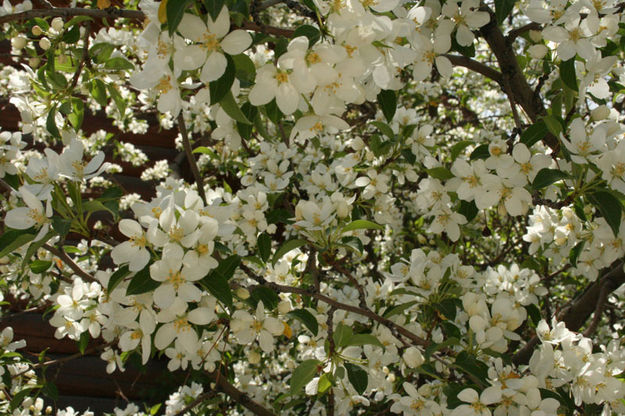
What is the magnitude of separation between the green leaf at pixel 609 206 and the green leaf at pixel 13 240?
118 centimetres

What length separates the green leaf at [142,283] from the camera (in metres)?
0.91

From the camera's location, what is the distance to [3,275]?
2.09 m

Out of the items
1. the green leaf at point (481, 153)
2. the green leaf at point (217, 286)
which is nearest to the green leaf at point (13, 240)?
the green leaf at point (217, 286)

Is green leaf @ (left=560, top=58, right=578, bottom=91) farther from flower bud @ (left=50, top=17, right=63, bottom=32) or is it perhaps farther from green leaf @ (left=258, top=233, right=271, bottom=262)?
flower bud @ (left=50, top=17, right=63, bottom=32)

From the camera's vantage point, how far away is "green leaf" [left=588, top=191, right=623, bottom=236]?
1.11m

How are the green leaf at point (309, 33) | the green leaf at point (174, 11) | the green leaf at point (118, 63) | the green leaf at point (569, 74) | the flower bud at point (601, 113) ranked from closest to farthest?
the green leaf at point (174, 11)
the green leaf at point (309, 33)
the green leaf at point (569, 74)
the flower bud at point (601, 113)
the green leaf at point (118, 63)

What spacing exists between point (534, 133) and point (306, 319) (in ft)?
2.34

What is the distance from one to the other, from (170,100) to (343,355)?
2.44 ft

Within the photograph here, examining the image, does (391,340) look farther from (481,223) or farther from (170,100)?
(481,223)

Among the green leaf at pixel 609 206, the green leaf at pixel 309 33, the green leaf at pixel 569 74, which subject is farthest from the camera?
the green leaf at pixel 569 74

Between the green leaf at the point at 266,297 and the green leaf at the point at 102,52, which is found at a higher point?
the green leaf at the point at 102,52

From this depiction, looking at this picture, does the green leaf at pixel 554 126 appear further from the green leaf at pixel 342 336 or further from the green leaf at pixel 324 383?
the green leaf at pixel 324 383

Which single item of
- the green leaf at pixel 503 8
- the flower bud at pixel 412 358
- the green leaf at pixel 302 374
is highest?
the green leaf at pixel 503 8

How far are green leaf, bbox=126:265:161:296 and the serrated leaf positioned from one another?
33 cm
